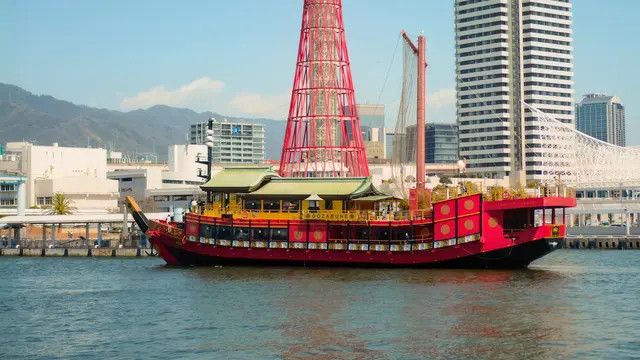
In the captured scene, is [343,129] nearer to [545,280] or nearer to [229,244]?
[229,244]

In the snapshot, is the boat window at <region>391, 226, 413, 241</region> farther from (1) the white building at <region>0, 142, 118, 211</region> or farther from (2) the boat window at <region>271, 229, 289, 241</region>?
(1) the white building at <region>0, 142, 118, 211</region>

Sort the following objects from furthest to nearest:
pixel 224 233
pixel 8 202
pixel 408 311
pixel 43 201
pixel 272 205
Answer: pixel 43 201 → pixel 8 202 → pixel 272 205 → pixel 224 233 → pixel 408 311

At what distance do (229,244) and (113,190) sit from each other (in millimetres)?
113127

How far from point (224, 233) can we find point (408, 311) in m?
26.6

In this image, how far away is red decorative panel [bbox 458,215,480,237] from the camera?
64.6 meters

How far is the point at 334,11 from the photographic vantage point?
8450 centimetres

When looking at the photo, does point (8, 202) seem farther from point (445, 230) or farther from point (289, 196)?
point (445, 230)

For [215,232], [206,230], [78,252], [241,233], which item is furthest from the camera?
[78,252]

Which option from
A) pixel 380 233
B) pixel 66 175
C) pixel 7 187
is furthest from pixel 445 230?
pixel 66 175

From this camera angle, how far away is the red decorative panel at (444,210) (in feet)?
215

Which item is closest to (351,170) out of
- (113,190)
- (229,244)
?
(229,244)

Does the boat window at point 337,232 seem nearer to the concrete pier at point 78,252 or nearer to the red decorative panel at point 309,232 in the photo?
the red decorative panel at point 309,232

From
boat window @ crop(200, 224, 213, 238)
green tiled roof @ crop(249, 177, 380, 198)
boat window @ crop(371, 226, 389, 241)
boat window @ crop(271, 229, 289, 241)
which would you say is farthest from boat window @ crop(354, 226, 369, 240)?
boat window @ crop(200, 224, 213, 238)

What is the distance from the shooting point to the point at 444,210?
216 ft
